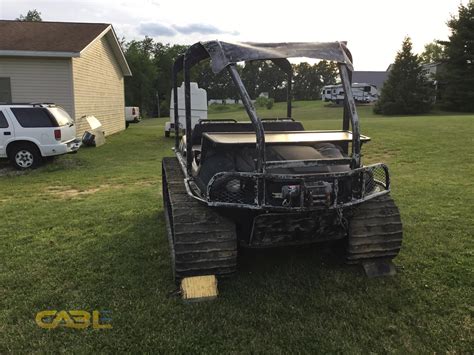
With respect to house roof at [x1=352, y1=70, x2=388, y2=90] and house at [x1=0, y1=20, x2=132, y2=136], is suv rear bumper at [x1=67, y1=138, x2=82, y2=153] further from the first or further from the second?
house roof at [x1=352, y1=70, x2=388, y2=90]

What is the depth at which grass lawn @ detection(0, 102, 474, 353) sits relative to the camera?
3.16 meters

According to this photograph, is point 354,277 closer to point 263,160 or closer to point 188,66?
point 263,160

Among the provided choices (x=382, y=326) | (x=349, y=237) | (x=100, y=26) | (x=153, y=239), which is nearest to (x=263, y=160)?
(x=349, y=237)

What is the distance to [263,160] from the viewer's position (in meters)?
3.32

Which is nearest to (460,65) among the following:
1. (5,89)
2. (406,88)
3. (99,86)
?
(406,88)

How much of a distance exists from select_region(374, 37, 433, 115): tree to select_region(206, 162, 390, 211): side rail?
36573 mm

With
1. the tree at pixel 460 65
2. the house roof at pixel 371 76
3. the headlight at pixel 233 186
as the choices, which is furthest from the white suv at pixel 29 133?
the house roof at pixel 371 76

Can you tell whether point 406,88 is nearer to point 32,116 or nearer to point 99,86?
point 99,86

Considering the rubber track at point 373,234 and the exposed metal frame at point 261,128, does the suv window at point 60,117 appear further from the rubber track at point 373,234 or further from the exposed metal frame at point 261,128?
the rubber track at point 373,234

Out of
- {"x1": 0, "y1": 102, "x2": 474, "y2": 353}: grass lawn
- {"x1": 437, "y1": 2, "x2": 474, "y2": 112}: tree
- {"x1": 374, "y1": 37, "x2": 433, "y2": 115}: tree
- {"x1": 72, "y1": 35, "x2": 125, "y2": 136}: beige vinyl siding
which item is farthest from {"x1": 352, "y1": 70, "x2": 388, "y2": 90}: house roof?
{"x1": 0, "y1": 102, "x2": 474, "y2": 353}: grass lawn

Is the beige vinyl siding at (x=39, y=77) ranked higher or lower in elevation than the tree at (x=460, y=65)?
lower

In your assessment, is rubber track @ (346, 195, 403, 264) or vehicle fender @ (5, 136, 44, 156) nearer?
rubber track @ (346, 195, 403, 264)

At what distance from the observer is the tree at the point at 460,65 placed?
122 feet

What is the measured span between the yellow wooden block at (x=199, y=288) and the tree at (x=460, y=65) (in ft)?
128
